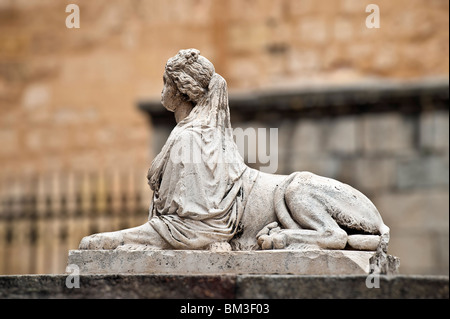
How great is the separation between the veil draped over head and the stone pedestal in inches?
6.4

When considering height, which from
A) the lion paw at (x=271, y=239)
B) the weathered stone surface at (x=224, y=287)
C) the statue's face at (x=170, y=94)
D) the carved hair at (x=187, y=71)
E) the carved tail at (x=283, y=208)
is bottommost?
the weathered stone surface at (x=224, y=287)

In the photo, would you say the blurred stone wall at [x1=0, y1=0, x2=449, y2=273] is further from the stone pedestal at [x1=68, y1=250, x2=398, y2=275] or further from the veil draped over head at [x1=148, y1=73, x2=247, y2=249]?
the stone pedestal at [x1=68, y1=250, x2=398, y2=275]

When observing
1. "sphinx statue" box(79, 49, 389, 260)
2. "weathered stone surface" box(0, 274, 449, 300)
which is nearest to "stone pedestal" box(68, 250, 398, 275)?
"sphinx statue" box(79, 49, 389, 260)

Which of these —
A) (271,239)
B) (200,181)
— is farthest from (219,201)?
(271,239)

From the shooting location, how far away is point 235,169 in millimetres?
9312

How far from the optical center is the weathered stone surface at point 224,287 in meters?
8.05

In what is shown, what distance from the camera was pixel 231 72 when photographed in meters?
19.1

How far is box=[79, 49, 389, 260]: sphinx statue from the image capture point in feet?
29.5

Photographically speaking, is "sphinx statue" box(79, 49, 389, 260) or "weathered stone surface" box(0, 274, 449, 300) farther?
"sphinx statue" box(79, 49, 389, 260)

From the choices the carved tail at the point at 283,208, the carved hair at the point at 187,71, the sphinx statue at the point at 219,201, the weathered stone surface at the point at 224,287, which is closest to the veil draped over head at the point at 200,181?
the sphinx statue at the point at 219,201

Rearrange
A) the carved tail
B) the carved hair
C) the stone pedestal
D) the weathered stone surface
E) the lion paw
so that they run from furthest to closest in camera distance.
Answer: the carved hair, the carved tail, the lion paw, the stone pedestal, the weathered stone surface

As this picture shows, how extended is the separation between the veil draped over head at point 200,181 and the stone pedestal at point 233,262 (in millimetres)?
163

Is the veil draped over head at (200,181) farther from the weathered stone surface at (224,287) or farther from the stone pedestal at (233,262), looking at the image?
the weathered stone surface at (224,287)

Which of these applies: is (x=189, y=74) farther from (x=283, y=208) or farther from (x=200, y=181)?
(x=283, y=208)
